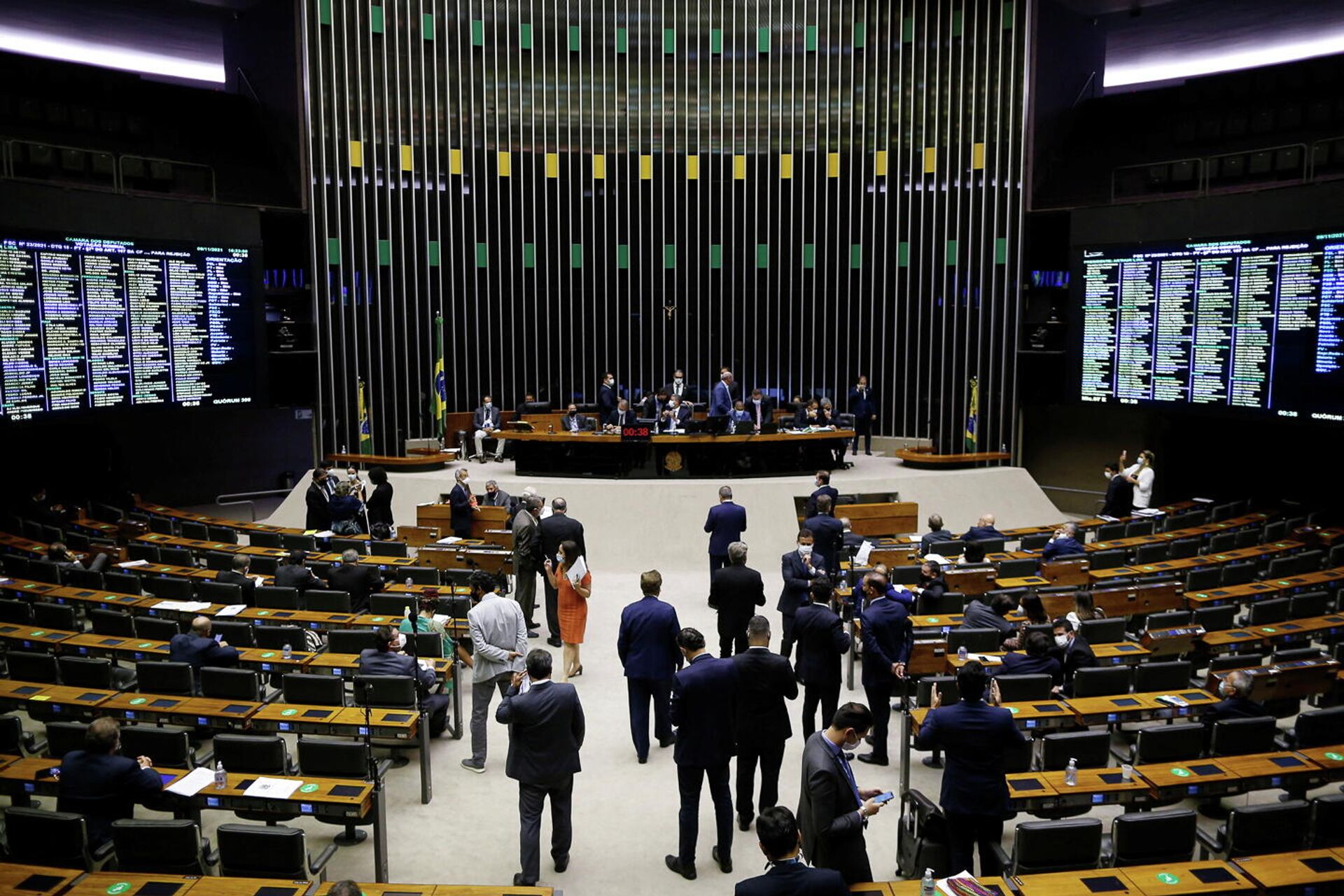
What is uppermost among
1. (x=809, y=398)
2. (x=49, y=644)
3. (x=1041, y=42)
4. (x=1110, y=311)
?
(x=1041, y=42)

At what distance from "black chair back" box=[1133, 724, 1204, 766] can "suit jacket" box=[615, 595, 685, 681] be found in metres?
2.89

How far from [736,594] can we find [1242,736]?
3395 millimetres

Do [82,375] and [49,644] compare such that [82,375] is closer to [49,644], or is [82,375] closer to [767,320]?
[49,644]

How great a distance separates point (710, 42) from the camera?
63.0ft

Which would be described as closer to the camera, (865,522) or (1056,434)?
(865,522)

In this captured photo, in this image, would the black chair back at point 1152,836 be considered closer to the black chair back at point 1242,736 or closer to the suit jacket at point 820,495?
the black chair back at point 1242,736

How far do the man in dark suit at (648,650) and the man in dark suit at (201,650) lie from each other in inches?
111

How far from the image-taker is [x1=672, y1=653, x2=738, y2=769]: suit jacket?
5473 millimetres

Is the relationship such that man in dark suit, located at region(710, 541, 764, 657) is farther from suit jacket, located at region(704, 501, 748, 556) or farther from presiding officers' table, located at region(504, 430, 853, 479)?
presiding officers' table, located at region(504, 430, 853, 479)

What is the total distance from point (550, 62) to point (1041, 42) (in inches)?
348

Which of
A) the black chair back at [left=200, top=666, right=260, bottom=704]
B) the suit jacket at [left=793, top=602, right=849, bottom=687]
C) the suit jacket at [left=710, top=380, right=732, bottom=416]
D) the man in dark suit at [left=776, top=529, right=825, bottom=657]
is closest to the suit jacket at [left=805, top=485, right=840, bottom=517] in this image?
the man in dark suit at [left=776, top=529, right=825, bottom=657]

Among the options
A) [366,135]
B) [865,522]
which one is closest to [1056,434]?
[865,522]

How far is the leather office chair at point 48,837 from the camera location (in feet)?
16.0

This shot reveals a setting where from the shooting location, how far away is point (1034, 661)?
21.7ft
